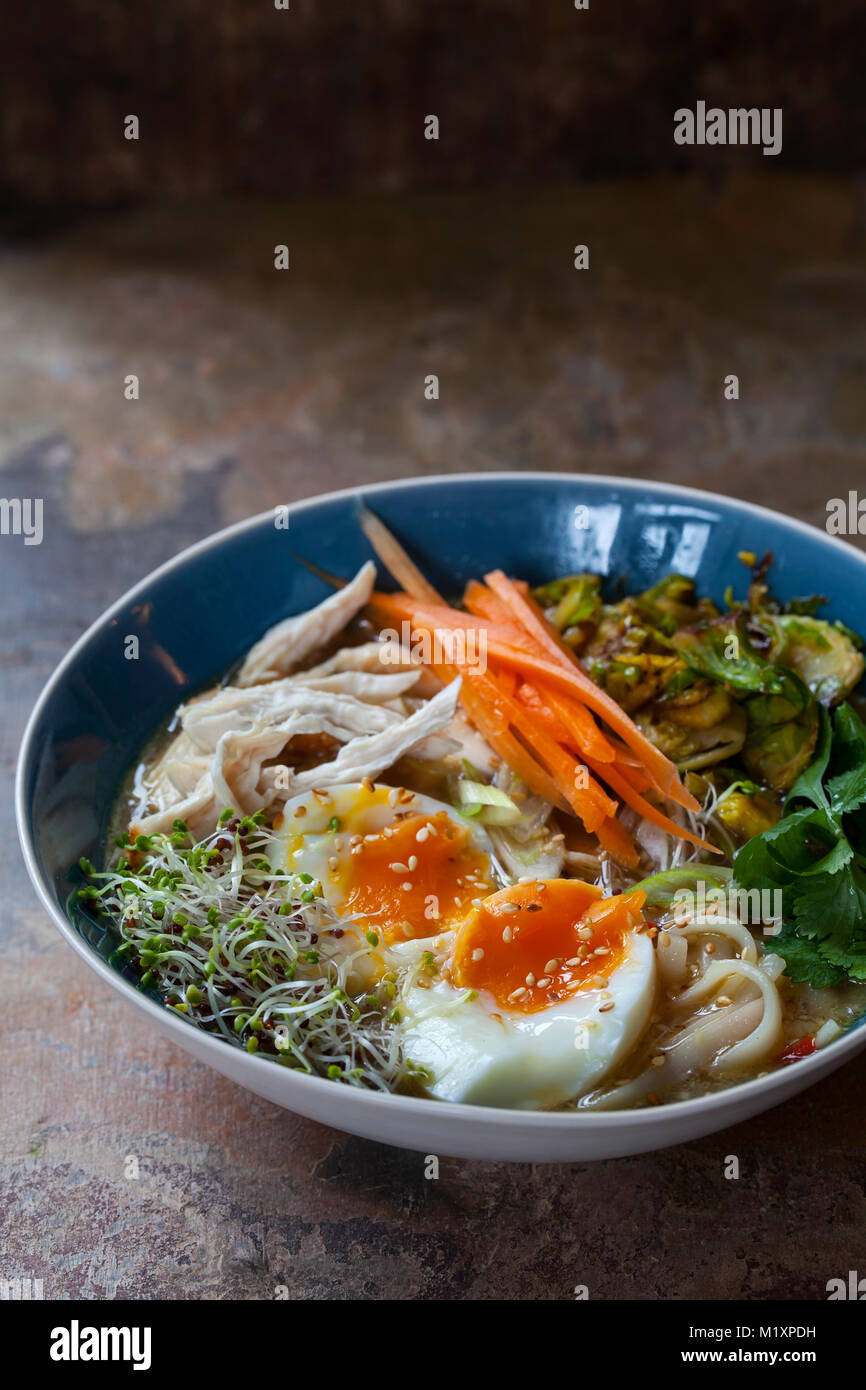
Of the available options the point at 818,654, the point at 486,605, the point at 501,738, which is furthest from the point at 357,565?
the point at 818,654

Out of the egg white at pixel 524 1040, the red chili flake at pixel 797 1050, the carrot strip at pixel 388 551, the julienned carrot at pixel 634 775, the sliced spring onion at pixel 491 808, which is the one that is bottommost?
the red chili flake at pixel 797 1050

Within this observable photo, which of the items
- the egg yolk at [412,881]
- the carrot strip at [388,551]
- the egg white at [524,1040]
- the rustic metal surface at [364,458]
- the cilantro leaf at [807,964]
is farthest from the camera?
the carrot strip at [388,551]

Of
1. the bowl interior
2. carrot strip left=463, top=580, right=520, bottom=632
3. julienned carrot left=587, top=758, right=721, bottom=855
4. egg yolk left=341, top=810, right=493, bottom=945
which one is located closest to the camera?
egg yolk left=341, top=810, right=493, bottom=945

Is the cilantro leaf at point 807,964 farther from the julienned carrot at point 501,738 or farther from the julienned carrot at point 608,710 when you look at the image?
the julienned carrot at point 501,738

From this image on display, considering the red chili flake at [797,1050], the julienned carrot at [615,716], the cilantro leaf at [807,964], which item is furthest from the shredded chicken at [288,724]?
the red chili flake at [797,1050]

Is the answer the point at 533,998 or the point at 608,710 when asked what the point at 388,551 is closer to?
the point at 608,710

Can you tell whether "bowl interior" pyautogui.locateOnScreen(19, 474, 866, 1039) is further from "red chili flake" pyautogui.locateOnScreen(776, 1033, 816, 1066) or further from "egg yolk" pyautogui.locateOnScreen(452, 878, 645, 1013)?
"red chili flake" pyautogui.locateOnScreen(776, 1033, 816, 1066)

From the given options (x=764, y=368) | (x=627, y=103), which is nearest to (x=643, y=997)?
(x=764, y=368)

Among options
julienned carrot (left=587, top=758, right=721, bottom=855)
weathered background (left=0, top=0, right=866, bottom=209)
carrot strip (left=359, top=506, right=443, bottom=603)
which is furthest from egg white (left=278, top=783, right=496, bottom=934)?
weathered background (left=0, top=0, right=866, bottom=209)
